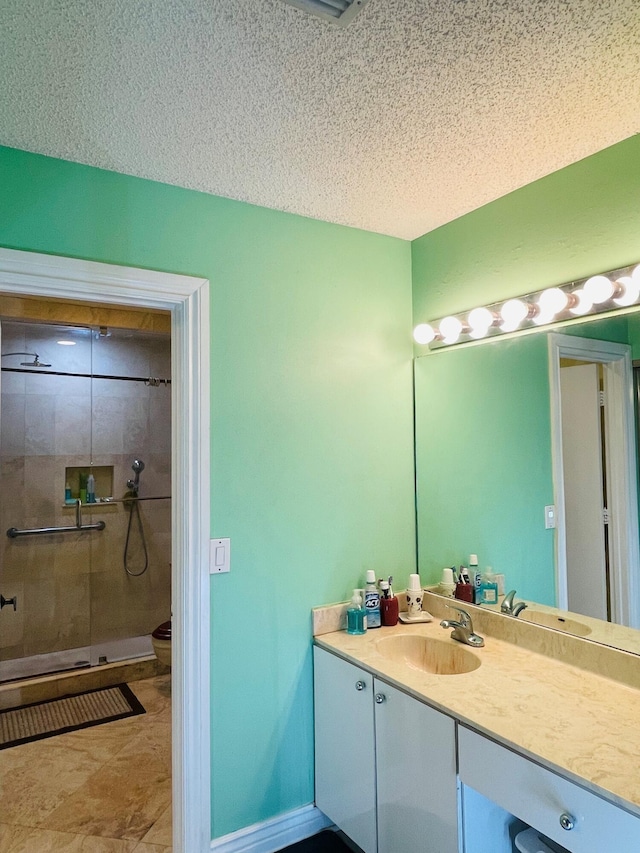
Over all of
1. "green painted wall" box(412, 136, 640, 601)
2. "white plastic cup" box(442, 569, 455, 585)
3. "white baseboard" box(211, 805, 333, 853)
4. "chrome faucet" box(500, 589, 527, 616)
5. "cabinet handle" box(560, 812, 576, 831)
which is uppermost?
"green painted wall" box(412, 136, 640, 601)

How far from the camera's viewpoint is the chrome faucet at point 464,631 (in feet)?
6.29

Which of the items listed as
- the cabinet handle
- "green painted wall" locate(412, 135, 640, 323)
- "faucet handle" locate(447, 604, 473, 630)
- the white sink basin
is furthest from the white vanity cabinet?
"green painted wall" locate(412, 135, 640, 323)

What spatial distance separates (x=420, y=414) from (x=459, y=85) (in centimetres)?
128

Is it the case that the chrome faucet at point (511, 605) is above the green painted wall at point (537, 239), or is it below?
below

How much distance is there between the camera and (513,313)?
1947mm

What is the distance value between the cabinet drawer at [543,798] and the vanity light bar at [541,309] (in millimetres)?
1273

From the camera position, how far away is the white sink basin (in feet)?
6.30

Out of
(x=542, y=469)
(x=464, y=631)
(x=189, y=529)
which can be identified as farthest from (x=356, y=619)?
(x=542, y=469)

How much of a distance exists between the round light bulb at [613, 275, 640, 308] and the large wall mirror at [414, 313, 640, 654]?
0.14 feet

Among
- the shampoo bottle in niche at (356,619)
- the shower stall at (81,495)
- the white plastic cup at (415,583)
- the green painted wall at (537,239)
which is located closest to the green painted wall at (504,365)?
the green painted wall at (537,239)

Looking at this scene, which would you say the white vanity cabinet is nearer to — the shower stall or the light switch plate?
the light switch plate

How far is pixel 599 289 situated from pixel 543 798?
1355 millimetres

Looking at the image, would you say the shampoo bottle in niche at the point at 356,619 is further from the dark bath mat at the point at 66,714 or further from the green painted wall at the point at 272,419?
the dark bath mat at the point at 66,714

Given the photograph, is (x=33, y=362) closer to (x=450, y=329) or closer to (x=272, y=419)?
(x=272, y=419)
